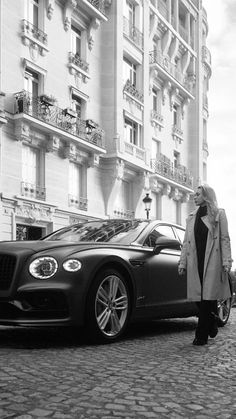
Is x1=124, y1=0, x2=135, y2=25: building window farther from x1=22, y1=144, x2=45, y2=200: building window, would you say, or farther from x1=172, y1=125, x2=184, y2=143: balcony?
x1=22, y1=144, x2=45, y2=200: building window

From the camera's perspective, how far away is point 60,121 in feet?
79.7

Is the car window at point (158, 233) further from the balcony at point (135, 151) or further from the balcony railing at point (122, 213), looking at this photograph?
the balcony at point (135, 151)

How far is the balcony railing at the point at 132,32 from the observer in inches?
1220

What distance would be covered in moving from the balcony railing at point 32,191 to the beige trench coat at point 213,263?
16517 millimetres

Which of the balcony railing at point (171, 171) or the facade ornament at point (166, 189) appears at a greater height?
the balcony railing at point (171, 171)

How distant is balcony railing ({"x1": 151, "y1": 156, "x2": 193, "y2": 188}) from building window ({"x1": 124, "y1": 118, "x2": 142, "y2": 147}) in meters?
2.24

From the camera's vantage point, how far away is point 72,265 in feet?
17.9

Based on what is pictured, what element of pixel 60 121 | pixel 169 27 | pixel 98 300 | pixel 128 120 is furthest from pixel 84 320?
pixel 169 27

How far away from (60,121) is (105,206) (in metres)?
5.65

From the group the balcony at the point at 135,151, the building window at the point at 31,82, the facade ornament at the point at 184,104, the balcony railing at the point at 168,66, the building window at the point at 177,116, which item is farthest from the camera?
the facade ornament at the point at 184,104

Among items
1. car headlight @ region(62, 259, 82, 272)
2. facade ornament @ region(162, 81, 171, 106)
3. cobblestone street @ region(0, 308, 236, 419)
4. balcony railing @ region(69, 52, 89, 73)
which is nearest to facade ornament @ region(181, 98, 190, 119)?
facade ornament @ region(162, 81, 171, 106)

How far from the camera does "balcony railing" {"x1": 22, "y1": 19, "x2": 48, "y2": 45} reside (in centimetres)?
2288

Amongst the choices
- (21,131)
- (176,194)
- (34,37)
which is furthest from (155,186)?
(21,131)

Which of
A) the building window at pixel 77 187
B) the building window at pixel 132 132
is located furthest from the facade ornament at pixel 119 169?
the building window at pixel 132 132
